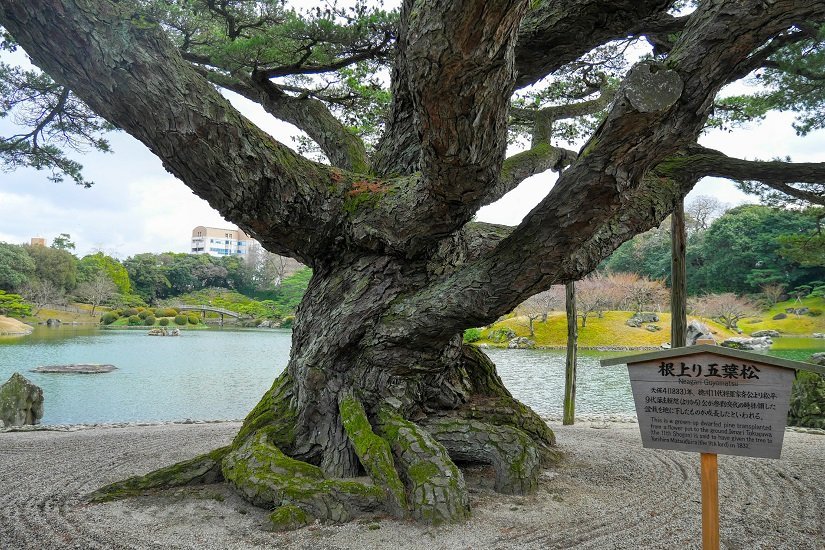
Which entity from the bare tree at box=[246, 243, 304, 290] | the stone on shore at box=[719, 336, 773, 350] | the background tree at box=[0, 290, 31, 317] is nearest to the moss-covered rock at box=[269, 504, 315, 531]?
the stone on shore at box=[719, 336, 773, 350]

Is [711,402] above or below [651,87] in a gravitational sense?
below

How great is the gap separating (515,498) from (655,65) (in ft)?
7.22

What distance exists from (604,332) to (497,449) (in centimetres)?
1620

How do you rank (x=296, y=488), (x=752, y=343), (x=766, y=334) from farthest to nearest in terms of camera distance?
(x=766, y=334)
(x=752, y=343)
(x=296, y=488)

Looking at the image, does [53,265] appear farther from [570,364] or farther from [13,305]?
[570,364]

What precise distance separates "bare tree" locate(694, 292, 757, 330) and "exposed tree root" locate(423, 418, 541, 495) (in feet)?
59.8

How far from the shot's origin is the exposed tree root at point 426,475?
7.97ft

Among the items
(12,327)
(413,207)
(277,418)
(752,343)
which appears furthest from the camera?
(12,327)

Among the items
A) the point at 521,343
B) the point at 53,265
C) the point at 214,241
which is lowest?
the point at 521,343

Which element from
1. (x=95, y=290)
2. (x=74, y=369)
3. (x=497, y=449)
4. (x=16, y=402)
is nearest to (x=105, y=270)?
(x=95, y=290)

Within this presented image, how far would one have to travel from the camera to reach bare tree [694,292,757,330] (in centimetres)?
1834

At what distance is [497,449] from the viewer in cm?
300

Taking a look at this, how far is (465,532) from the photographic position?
7.54ft

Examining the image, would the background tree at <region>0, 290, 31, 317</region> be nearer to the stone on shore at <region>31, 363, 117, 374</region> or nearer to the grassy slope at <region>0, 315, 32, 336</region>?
the grassy slope at <region>0, 315, 32, 336</region>
